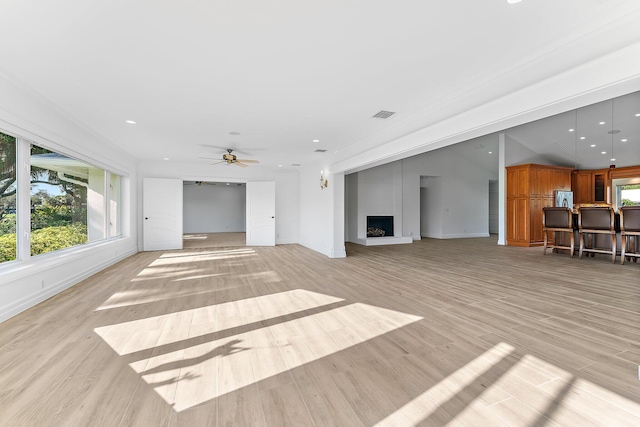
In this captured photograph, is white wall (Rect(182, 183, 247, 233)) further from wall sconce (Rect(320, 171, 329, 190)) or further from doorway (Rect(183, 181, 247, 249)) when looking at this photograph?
wall sconce (Rect(320, 171, 329, 190))

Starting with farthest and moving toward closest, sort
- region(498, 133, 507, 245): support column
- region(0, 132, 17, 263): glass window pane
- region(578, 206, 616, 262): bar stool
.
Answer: region(498, 133, 507, 245): support column < region(578, 206, 616, 262): bar stool < region(0, 132, 17, 263): glass window pane

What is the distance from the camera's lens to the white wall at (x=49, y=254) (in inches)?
119

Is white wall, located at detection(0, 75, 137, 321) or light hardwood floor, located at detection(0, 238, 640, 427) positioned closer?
light hardwood floor, located at detection(0, 238, 640, 427)


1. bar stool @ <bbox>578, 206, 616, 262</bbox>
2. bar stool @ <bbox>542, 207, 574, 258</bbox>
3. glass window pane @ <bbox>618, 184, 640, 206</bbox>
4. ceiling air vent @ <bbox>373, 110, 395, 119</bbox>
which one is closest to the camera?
ceiling air vent @ <bbox>373, 110, 395, 119</bbox>

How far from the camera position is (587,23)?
2.06 meters

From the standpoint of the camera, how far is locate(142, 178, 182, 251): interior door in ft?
25.6

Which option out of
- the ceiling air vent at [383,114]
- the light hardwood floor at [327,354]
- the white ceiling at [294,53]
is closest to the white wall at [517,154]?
the light hardwood floor at [327,354]

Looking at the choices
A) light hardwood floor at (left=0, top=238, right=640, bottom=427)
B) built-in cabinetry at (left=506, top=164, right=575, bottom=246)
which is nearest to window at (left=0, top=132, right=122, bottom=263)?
light hardwood floor at (left=0, top=238, right=640, bottom=427)

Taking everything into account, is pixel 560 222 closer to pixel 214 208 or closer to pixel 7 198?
pixel 7 198

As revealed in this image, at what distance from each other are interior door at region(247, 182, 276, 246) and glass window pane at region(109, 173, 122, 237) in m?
3.25

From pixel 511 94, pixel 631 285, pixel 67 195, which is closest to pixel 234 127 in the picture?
pixel 67 195

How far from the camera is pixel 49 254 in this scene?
13.1 ft

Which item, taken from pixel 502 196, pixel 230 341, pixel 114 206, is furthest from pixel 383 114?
pixel 502 196

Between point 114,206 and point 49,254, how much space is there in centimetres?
291
